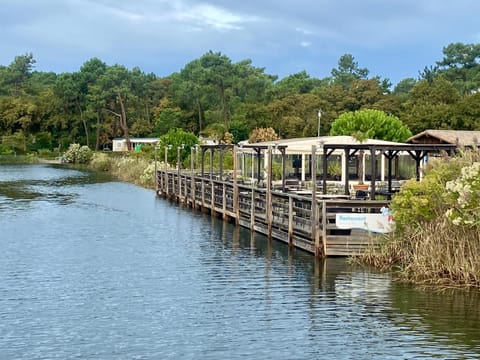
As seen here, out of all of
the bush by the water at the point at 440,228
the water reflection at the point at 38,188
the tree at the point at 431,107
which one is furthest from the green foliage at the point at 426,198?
the tree at the point at 431,107

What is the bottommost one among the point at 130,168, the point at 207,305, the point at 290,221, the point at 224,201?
the point at 207,305

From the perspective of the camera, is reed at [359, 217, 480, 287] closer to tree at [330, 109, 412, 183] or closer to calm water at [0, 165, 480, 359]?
calm water at [0, 165, 480, 359]

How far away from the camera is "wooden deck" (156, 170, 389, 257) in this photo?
1947 centimetres

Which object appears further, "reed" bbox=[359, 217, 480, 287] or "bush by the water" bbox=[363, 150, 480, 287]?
"reed" bbox=[359, 217, 480, 287]

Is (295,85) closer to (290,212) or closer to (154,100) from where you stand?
(154,100)

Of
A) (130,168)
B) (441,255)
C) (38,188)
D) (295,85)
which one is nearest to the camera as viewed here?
(441,255)

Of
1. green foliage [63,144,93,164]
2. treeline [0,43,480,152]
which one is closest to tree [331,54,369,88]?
treeline [0,43,480,152]

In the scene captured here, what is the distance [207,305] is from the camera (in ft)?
50.5

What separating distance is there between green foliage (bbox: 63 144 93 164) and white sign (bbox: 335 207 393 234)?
71.9 metres

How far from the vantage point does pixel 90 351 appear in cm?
1216

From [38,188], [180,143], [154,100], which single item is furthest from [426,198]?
[154,100]

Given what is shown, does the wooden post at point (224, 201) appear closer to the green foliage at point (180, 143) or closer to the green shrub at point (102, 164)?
the green foliage at point (180, 143)

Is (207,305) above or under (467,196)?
under

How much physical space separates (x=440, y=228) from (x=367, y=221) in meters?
2.68
